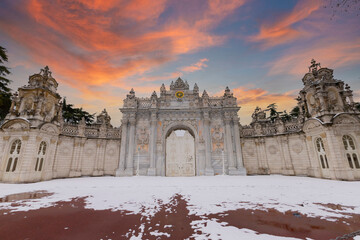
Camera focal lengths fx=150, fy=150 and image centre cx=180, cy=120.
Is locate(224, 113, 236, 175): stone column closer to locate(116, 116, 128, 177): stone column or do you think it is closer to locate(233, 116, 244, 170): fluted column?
locate(233, 116, 244, 170): fluted column

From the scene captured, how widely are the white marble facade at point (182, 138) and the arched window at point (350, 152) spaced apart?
0.06 metres

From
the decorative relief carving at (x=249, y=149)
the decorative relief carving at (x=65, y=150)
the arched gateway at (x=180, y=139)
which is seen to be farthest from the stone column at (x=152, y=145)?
the decorative relief carving at (x=249, y=149)

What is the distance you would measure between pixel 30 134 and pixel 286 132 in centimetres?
2868

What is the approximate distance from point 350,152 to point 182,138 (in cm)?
1824

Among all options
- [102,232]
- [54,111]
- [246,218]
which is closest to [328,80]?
→ [246,218]

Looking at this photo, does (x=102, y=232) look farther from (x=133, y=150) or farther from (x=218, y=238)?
(x=133, y=150)

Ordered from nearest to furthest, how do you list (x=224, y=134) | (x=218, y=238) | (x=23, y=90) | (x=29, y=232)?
1. (x=218, y=238)
2. (x=29, y=232)
3. (x=23, y=90)
4. (x=224, y=134)

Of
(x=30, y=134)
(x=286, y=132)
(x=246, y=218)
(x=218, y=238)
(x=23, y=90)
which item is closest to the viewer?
(x=218, y=238)

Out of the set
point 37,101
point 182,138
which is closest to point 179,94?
point 182,138

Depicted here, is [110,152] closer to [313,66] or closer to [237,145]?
[237,145]

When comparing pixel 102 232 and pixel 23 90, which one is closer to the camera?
pixel 102 232

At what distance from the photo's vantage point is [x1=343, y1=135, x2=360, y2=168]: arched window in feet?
44.7

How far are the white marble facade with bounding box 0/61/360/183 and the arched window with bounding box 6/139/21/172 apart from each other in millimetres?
66

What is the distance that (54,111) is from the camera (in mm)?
17625
